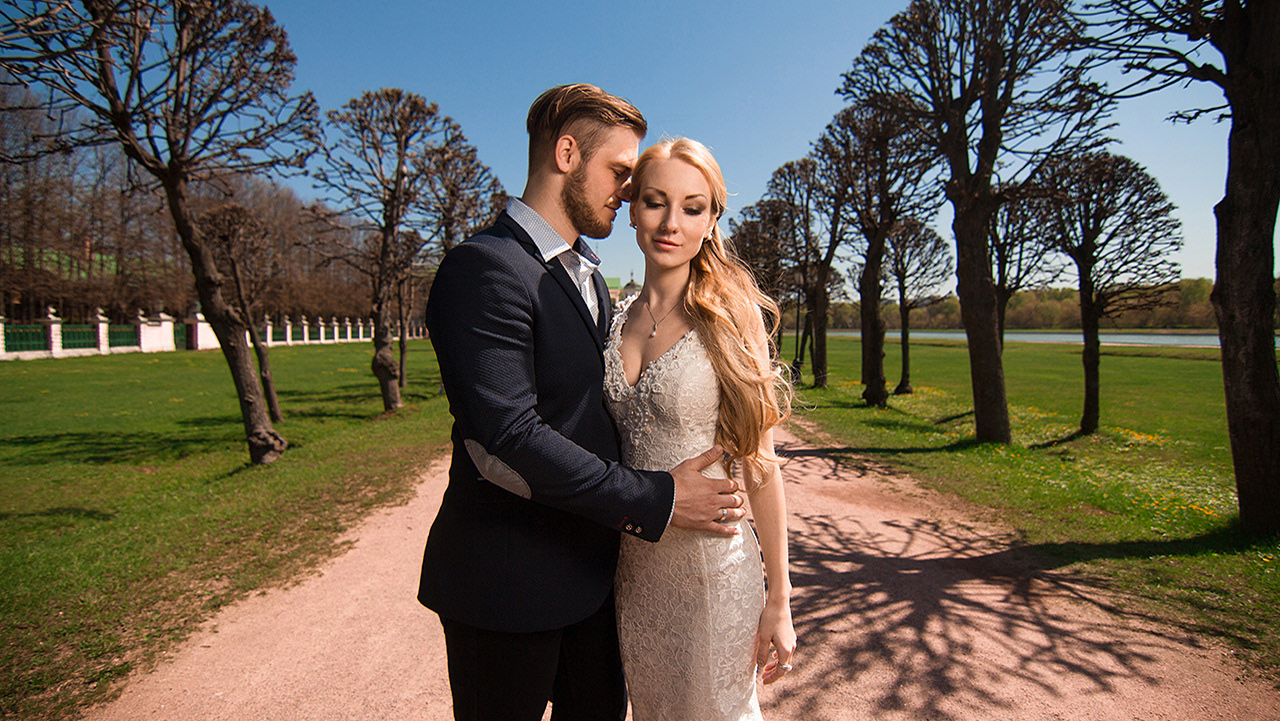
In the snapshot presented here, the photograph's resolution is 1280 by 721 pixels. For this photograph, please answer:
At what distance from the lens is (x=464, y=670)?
1.58m

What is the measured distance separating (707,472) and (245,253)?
20.4 metres

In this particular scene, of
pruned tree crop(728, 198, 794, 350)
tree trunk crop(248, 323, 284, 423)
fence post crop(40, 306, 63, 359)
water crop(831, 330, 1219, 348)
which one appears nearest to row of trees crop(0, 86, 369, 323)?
fence post crop(40, 306, 63, 359)

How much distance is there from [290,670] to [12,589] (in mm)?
2891

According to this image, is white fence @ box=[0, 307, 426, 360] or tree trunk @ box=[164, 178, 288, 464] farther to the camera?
white fence @ box=[0, 307, 426, 360]

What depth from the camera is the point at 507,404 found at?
Answer: 1.34 meters

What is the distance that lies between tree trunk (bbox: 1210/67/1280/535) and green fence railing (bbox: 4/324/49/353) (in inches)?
1701

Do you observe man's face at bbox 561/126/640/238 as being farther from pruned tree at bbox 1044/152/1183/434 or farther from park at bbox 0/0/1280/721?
pruned tree at bbox 1044/152/1183/434

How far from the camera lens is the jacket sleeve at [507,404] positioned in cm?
134

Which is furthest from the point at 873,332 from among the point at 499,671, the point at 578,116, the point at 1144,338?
the point at 1144,338

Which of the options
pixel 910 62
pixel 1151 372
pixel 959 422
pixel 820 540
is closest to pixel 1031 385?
pixel 1151 372

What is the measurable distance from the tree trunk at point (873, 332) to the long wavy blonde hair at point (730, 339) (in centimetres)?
1522

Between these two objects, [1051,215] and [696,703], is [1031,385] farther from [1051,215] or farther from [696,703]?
[696,703]

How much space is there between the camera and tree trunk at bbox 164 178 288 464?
7883 millimetres

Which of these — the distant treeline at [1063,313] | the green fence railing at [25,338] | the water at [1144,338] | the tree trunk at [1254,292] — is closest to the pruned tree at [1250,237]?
the tree trunk at [1254,292]
